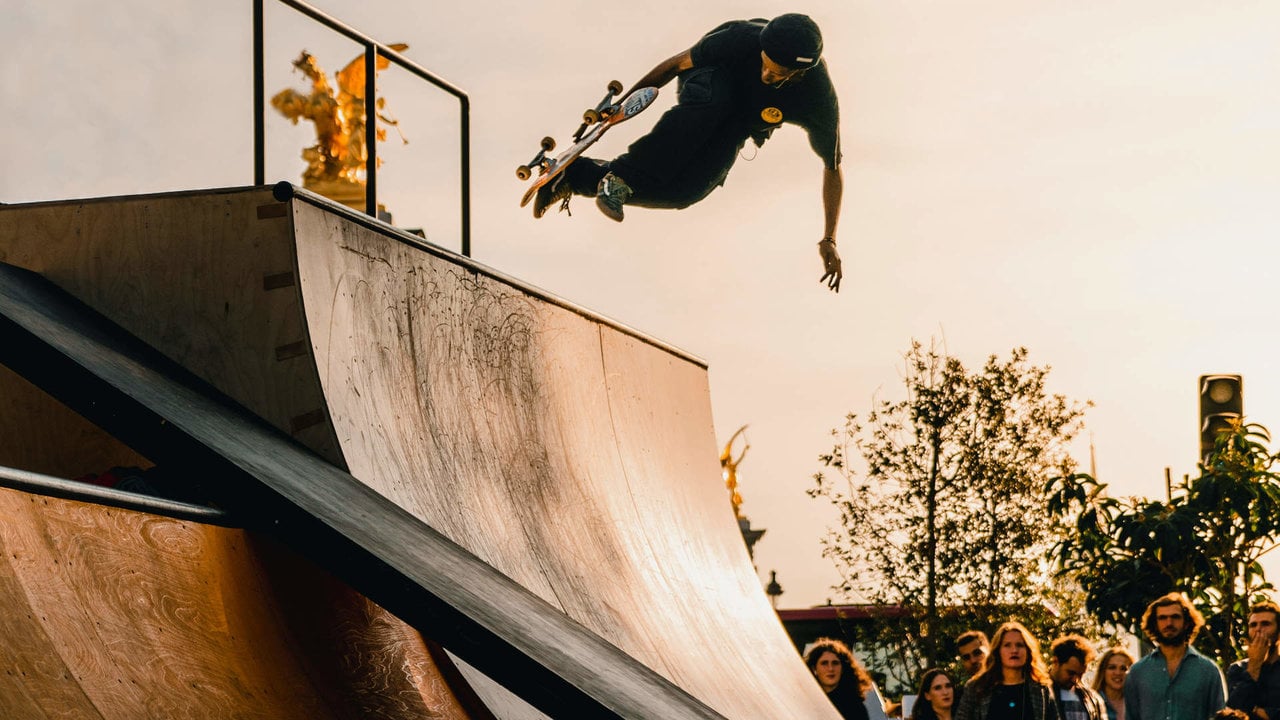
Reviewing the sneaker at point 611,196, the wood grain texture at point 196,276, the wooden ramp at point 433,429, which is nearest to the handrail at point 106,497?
the wooden ramp at point 433,429

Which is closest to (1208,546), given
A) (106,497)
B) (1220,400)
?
(1220,400)

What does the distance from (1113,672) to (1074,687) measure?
3.29ft

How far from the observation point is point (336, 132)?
8.72 meters

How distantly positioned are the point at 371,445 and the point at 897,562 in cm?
1379

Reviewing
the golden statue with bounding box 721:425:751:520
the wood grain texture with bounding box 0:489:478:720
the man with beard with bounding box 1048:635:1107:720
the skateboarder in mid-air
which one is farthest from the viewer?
the golden statue with bounding box 721:425:751:520

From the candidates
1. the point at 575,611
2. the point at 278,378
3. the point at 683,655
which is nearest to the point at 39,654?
the point at 278,378

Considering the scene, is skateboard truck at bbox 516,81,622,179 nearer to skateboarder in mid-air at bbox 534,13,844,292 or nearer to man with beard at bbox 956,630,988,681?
skateboarder in mid-air at bbox 534,13,844,292

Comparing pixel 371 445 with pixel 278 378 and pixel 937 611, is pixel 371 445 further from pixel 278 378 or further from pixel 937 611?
pixel 937 611

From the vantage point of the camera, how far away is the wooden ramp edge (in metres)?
3.12

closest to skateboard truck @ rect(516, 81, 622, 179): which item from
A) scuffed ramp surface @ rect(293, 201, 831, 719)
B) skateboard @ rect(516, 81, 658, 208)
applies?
skateboard @ rect(516, 81, 658, 208)

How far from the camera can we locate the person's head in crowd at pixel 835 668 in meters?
7.23

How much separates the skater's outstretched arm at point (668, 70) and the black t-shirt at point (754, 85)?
55mm

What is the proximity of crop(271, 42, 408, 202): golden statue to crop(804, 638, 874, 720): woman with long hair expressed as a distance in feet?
13.6

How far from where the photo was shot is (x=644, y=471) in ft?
22.3
